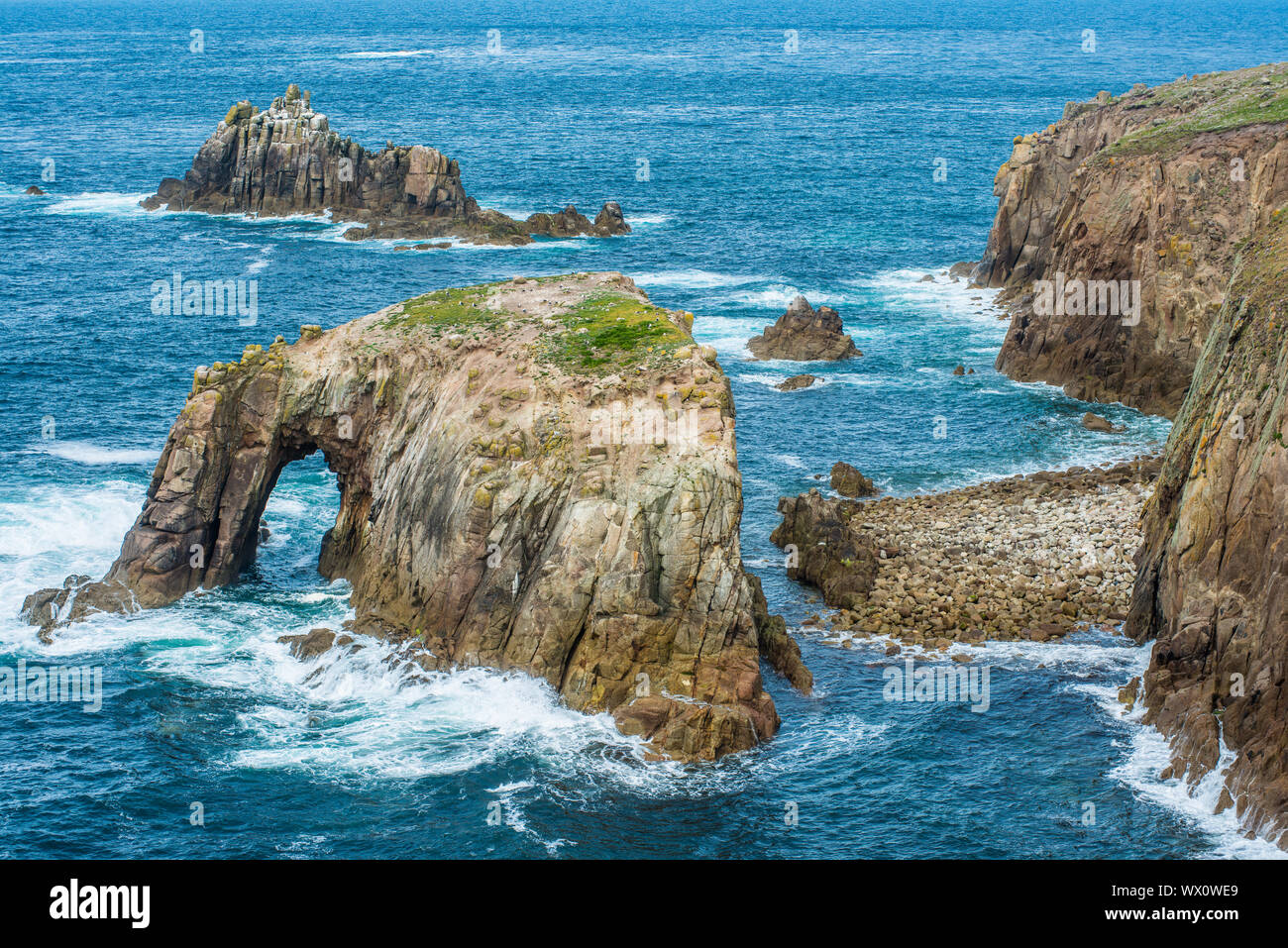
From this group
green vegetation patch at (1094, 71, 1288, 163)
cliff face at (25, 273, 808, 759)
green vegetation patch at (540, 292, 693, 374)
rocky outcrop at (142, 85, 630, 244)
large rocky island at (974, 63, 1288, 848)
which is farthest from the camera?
rocky outcrop at (142, 85, 630, 244)

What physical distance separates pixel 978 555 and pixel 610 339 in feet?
66.5

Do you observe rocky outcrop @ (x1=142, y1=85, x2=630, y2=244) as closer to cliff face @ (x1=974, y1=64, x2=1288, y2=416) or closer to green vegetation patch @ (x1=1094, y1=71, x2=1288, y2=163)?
cliff face @ (x1=974, y1=64, x2=1288, y2=416)

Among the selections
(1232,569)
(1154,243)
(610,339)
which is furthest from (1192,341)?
(610,339)

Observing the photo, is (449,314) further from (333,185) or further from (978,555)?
(333,185)

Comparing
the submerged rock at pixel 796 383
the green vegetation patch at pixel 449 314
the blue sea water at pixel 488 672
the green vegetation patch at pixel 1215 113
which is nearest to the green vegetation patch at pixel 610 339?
the green vegetation patch at pixel 449 314

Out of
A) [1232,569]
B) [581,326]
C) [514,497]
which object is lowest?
[1232,569]

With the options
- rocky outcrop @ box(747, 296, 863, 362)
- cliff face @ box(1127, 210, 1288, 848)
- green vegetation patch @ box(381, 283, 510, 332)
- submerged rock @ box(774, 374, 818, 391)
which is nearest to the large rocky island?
cliff face @ box(1127, 210, 1288, 848)

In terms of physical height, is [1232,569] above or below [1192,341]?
below

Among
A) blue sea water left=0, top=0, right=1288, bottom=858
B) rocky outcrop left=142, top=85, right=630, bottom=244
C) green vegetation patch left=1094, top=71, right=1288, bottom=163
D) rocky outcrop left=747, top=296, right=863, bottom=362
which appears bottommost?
blue sea water left=0, top=0, right=1288, bottom=858

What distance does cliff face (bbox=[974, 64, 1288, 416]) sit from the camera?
86.8 metres

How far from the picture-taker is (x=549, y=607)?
2153 inches

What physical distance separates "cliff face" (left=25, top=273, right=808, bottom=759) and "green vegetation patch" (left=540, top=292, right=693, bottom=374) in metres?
0.14

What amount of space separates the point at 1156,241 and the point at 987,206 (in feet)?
210

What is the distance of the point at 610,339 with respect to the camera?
63469 mm
